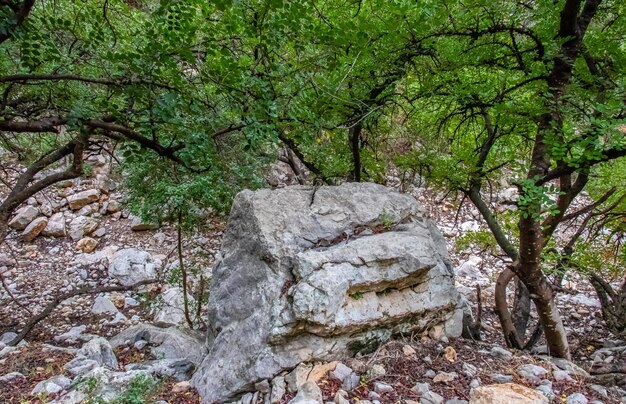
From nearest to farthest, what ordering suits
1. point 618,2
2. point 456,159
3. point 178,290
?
point 618,2
point 456,159
point 178,290

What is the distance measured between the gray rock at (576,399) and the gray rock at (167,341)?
2.77 m

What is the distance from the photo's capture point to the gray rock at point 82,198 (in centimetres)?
935

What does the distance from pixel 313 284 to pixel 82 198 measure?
864 cm

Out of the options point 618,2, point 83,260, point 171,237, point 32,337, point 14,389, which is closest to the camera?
point 14,389

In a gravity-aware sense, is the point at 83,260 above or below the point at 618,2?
below

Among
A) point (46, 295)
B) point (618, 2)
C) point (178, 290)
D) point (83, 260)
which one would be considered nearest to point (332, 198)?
point (618, 2)

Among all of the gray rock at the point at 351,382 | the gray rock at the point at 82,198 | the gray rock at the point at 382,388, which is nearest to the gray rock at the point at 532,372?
the gray rock at the point at 382,388

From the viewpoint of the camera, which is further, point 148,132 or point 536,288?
point 536,288

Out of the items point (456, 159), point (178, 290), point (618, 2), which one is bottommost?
point (178, 290)

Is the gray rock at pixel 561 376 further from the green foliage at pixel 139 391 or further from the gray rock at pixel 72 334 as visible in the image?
the gray rock at pixel 72 334

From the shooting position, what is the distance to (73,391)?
8.87 ft

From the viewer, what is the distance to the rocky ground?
254 cm

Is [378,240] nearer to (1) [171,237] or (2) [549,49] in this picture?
(2) [549,49]

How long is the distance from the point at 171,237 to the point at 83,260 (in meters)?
1.73
